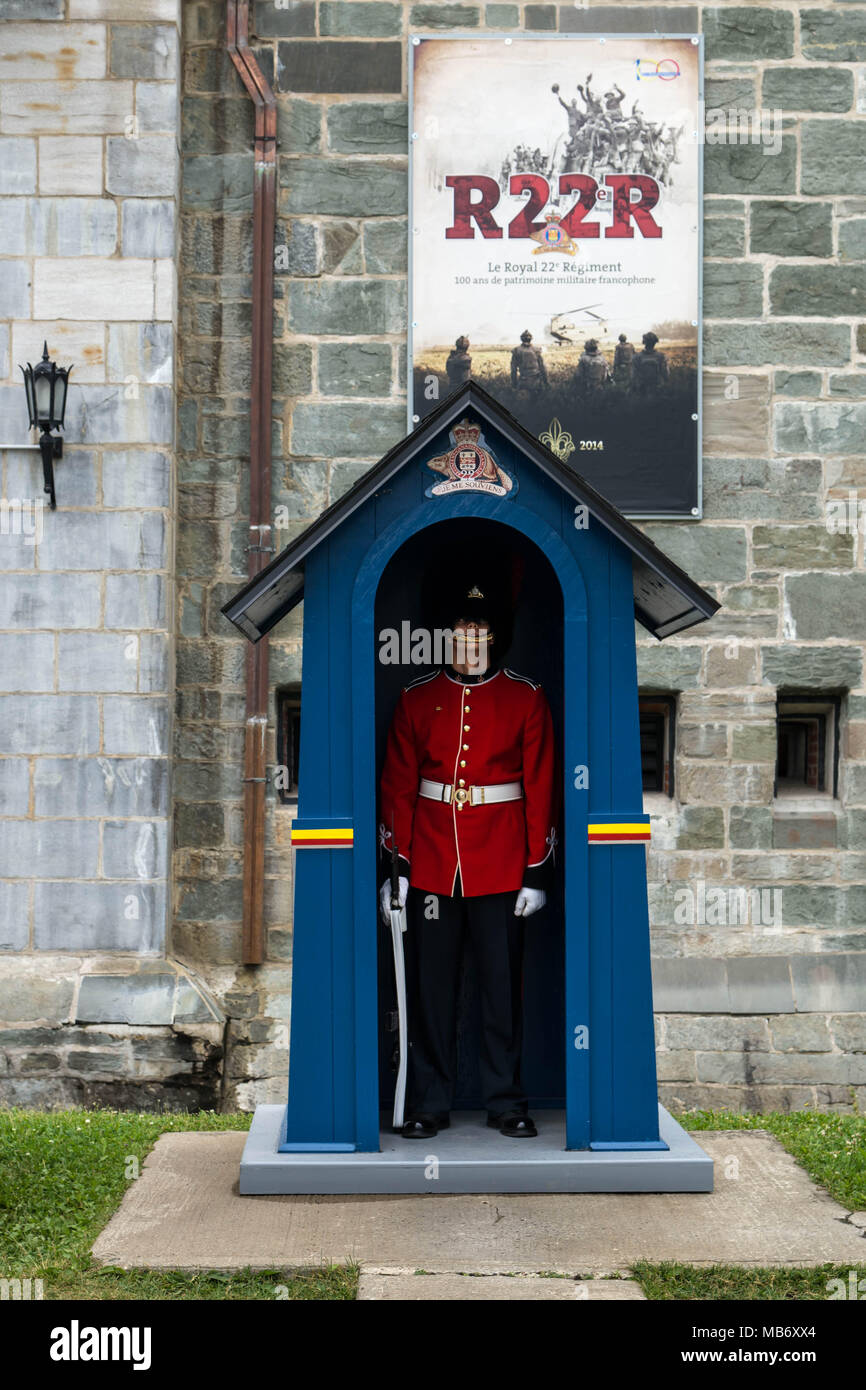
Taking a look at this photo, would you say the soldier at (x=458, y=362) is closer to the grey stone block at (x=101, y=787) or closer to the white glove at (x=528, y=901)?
the grey stone block at (x=101, y=787)

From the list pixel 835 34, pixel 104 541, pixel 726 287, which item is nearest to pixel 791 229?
pixel 726 287

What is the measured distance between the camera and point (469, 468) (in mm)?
4609

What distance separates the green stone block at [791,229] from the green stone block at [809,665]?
200 cm

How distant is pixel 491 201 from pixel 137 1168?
16.1 ft

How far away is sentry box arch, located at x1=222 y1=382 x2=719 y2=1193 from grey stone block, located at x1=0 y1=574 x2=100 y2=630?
270 centimetres

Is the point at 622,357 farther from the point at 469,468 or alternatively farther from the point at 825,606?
the point at 469,468

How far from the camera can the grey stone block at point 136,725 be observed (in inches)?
279

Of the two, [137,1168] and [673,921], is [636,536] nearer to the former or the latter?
Result: [137,1168]

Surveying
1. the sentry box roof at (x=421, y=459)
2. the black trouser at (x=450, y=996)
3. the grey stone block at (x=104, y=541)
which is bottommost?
the black trouser at (x=450, y=996)

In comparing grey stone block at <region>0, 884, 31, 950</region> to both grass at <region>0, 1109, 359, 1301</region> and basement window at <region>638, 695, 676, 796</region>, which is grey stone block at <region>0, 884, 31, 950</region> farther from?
basement window at <region>638, 695, 676, 796</region>

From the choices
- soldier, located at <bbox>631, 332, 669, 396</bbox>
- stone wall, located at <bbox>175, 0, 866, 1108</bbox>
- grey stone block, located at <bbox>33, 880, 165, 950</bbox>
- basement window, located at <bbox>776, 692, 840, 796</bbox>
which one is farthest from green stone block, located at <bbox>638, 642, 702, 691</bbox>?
grey stone block, located at <bbox>33, 880, 165, 950</bbox>

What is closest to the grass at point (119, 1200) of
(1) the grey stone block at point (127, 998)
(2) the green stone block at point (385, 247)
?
(1) the grey stone block at point (127, 998)

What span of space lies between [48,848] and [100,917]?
Result: 41 centimetres

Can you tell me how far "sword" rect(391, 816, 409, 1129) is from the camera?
4707 millimetres
